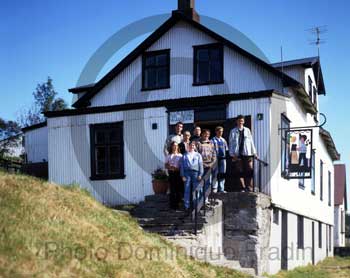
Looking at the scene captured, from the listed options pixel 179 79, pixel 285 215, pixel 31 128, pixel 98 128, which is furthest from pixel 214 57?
pixel 31 128

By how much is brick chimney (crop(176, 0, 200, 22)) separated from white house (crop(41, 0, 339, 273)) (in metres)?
0.04

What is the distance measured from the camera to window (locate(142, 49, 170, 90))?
65.1 feet

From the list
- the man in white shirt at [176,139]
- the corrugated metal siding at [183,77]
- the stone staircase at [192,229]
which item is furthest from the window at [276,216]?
the corrugated metal siding at [183,77]

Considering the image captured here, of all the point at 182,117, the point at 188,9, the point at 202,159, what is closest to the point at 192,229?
the point at 202,159

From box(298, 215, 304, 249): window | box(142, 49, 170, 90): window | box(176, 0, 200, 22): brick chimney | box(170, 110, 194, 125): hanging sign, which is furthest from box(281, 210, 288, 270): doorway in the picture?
box(176, 0, 200, 22): brick chimney

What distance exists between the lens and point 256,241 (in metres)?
14.1

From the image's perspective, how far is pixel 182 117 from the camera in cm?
1752

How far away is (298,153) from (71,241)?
995 cm

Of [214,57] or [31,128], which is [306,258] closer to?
[214,57]

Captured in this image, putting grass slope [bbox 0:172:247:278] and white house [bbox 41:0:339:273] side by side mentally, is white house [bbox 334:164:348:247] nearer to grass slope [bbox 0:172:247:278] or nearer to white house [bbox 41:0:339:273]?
white house [bbox 41:0:339:273]

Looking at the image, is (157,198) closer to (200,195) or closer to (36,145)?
(200,195)

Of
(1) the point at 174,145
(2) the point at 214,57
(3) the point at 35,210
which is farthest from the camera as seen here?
(2) the point at 214,57

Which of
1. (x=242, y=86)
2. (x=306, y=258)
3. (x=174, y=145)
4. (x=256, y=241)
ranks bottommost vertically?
(x=306, y=258)

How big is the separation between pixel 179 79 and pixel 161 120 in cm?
237
